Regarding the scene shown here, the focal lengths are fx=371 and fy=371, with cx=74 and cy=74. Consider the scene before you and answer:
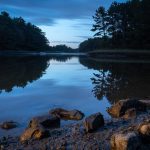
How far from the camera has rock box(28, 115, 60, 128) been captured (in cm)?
868

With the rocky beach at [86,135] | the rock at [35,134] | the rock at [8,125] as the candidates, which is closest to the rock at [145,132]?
the rocky beach at [86,135]

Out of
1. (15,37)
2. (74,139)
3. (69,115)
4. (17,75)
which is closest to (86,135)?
(74,139)

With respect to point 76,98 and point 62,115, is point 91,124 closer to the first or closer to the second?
point 62,115

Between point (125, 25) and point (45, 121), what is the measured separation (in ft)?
180

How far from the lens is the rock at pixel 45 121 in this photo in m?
8.68

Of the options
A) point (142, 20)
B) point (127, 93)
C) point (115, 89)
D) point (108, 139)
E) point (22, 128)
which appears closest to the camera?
point (108, 139)

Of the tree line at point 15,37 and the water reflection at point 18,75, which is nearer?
the water reflection at point 18,75

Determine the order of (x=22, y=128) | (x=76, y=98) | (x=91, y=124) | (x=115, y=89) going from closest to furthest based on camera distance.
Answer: (x=91, y=124) → (x=22, y=128) → (x=76, y=98) → (x=115, y=89)

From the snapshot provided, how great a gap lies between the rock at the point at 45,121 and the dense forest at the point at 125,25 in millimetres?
45499

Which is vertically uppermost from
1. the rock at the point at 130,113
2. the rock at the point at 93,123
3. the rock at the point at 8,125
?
the rock at the point at 93,123

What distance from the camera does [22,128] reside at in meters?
8.95

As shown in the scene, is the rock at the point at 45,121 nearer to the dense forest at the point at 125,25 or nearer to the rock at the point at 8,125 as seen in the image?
the rock at the point at 8,125

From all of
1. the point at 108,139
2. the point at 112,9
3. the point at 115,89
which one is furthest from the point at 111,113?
the point at 112,9

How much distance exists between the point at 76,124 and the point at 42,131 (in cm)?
150
